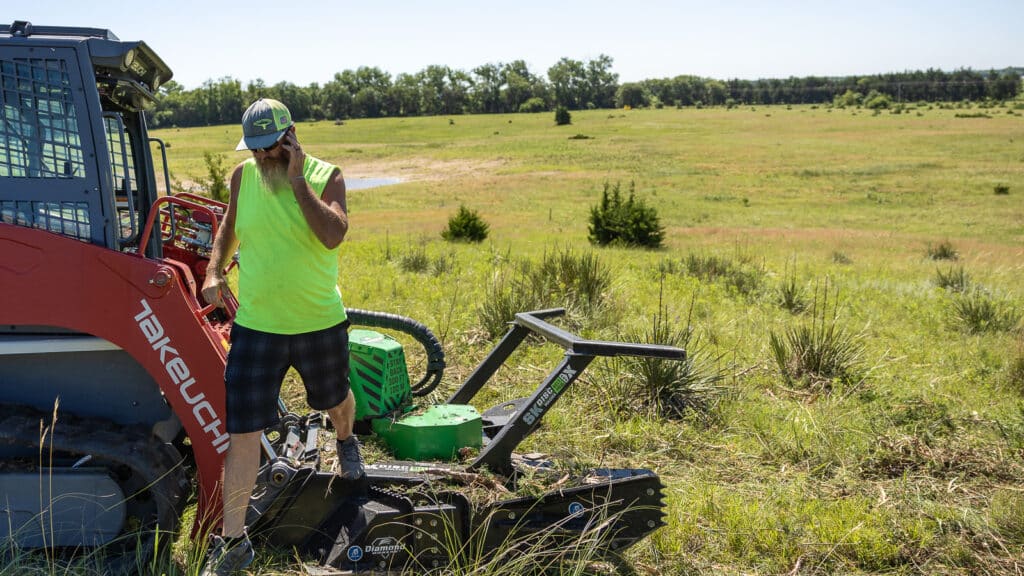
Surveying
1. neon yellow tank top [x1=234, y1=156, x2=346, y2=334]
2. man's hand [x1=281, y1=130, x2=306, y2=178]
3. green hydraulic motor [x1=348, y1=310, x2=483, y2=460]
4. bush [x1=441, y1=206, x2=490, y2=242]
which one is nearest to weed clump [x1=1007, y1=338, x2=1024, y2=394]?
green hydraulic motor [x1=348, y1=310, x2=483, y2=460]

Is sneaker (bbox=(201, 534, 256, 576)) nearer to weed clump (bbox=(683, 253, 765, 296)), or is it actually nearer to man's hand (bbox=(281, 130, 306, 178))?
man's hand (bbox=(281, 130, 306, 178))

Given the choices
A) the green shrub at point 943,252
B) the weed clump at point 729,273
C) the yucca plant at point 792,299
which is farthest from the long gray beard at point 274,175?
the green shrub at point 943,252

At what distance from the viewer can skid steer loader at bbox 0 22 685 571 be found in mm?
3385

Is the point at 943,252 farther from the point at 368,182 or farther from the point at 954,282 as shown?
the point at 368,182

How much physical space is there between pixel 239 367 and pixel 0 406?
3.38ft

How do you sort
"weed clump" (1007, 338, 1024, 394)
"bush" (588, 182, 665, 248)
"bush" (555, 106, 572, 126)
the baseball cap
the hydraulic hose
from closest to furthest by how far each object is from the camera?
the baseball cap → the hydraulic hose → "weed clump" (1007, 338, 1024, 394) → "bush" (588, 182, 665, 248) → "bush" (555, 106, 572, 126)

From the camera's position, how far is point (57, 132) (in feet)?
11.2

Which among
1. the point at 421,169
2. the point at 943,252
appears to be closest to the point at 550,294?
the point at 943,252

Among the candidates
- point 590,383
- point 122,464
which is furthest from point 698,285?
point 122,464

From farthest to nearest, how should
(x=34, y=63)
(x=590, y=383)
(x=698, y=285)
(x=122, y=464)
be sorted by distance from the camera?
(x=698, y=285) < (x=590, y=383) < (x=122, y=464) < (x=34, y=63)

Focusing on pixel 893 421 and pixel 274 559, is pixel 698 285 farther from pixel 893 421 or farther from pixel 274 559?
pixel 274 559

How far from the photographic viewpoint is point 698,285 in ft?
34.7

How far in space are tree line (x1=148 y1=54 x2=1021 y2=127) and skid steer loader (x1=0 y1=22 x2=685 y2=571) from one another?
12422 cm

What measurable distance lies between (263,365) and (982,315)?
8.12 metres
